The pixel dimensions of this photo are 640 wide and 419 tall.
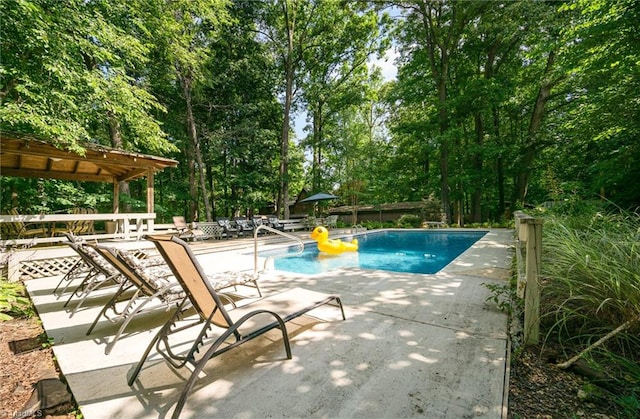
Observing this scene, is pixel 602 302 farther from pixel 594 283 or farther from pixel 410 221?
pixel 410 221

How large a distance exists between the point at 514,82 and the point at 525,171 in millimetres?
5065

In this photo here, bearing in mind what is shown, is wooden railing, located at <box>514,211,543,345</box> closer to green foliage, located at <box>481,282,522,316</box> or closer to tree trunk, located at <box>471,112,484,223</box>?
green foliage, located at <box>481,282,522,316</box>

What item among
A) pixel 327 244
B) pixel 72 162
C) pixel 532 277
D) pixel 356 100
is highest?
pixel 356 100

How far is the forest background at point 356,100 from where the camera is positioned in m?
7.54

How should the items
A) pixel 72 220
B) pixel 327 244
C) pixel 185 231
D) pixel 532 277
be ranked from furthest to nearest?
1. pixel 185 231
2. pixel 327 244
3. pixel 72 220
4. pixel 532 277

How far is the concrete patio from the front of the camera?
1.57 meters

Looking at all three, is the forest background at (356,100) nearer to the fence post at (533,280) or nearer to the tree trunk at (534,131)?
the tree trunk at (534,131)

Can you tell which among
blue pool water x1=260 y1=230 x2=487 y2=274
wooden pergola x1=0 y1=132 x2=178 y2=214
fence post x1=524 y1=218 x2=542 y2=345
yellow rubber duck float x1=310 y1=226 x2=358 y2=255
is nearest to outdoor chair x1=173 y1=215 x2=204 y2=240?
wooden pergola x1=0 y1=132 x2=178 y2=214

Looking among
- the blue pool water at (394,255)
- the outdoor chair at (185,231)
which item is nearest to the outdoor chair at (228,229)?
the outdoor chair at (185,231)

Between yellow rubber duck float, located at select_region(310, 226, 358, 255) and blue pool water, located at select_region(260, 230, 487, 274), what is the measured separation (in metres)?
0.19

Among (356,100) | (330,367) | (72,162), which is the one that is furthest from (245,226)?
(330,367)

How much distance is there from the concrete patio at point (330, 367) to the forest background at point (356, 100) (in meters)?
5.51

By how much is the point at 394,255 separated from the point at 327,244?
7.61 feet

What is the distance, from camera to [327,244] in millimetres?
8789
